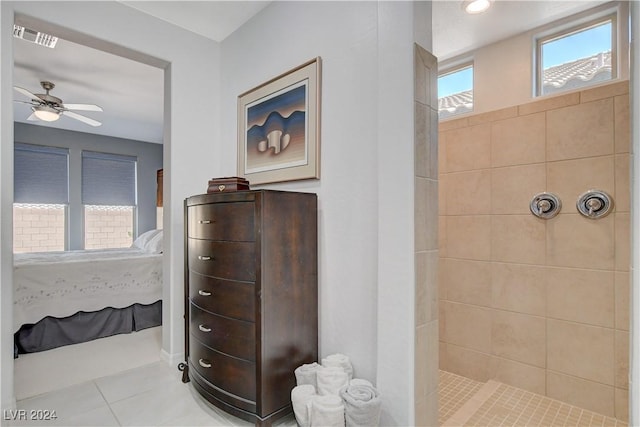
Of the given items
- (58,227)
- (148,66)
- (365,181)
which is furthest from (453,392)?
(58,227)

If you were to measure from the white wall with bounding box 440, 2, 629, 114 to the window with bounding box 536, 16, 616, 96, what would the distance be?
0.06 meters

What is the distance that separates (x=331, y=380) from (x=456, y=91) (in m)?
2.42

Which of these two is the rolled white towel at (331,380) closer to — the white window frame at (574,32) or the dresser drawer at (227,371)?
the dresser drawer at (227,371)

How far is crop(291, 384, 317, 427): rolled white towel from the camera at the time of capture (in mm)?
1459

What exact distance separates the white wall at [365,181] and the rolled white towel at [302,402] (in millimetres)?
284

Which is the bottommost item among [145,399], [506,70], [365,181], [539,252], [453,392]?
[453,392]

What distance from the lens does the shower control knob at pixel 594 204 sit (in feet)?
6.37

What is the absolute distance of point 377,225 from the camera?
159 centimetres

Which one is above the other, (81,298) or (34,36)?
(34,36)

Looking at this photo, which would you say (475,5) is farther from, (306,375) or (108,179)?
(108,179)

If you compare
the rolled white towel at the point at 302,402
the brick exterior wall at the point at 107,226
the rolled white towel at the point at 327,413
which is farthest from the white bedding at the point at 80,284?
the rolled white towel at the point at 327,413

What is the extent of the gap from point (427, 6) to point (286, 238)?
1240 millimetres

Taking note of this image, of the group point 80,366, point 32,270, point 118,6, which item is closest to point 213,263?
point 80,366

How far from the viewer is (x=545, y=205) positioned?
2.17 metres
